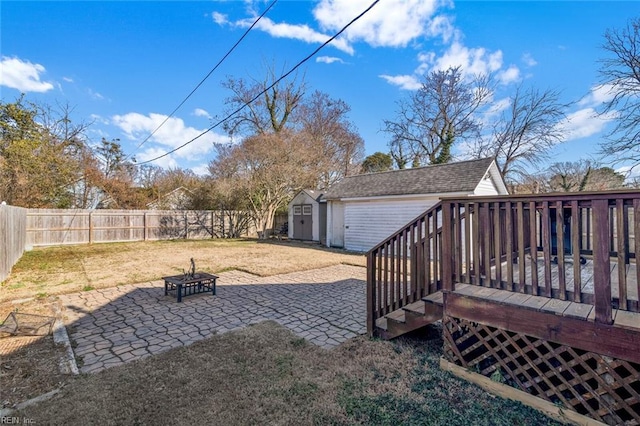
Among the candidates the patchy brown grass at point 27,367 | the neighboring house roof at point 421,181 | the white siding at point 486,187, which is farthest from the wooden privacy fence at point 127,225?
the white siding at point 486,187

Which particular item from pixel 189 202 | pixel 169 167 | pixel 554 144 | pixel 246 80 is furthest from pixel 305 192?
pixel 554 144

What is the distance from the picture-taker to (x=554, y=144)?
58.2 ft

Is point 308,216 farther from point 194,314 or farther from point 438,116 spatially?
point 438,116

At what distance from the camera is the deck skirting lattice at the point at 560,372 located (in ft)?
6.66

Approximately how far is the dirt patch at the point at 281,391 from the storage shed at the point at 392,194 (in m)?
7.67

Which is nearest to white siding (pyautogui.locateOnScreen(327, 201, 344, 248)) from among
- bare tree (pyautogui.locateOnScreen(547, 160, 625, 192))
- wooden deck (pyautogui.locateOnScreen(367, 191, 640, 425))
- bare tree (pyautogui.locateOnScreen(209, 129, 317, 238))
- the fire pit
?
bare tree (pyautogui.locateOnScreen(209, 129, 317, 238))

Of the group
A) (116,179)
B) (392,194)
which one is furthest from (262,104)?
(392,194)

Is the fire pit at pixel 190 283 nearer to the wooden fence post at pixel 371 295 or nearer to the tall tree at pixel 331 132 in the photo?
the wooden fence post at pixel 371 295

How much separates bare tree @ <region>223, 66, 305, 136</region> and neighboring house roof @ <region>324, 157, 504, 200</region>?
10878 millimetres

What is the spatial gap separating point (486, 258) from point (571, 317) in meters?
0.76

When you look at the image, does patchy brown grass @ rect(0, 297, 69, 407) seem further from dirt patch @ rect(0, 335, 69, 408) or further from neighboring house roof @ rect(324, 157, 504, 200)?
neighboring house roof @ rect(324, 157, 504, 200)

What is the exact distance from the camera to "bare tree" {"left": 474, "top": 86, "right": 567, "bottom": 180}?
17688mm

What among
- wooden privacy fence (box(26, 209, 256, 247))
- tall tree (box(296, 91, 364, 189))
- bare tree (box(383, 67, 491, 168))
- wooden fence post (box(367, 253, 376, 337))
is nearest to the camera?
wooden fence post (box(367, 253, 376, 337))

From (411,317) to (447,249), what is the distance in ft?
3.19
